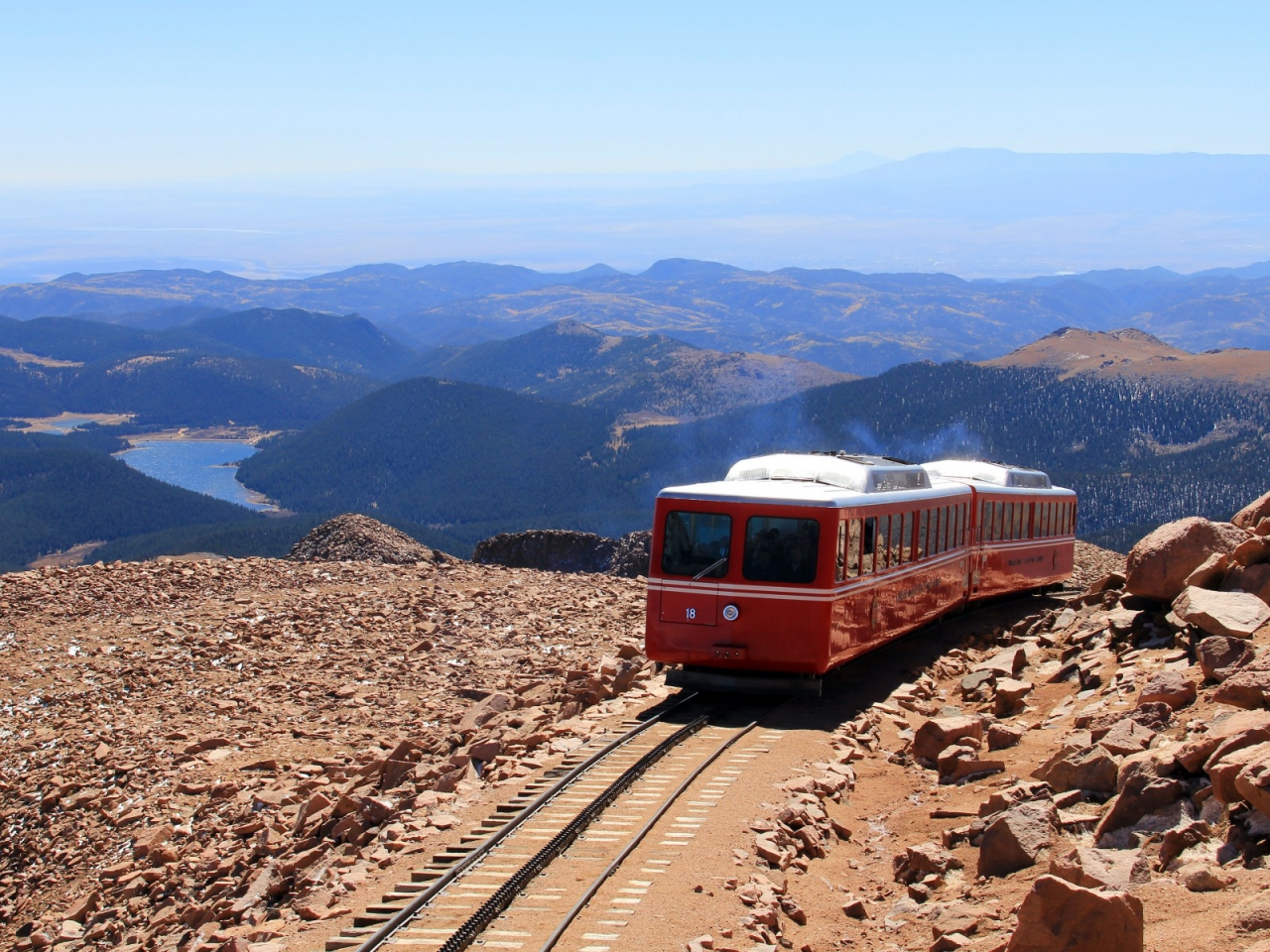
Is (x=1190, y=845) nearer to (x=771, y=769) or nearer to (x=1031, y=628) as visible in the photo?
(x=771, y=769)

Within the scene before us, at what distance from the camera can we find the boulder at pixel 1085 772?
1024 cm

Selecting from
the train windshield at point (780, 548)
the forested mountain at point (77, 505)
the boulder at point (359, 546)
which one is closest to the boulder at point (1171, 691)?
the train windshield at point (780, 548)

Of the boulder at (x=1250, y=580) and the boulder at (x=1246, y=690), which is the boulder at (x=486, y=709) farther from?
the boulder at (x=1250, y=580)

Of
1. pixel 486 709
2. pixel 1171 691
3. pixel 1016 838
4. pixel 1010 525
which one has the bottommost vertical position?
pixel 486 709

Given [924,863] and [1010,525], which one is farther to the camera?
[1010,525]

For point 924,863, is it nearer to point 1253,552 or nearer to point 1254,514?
point 1253,552

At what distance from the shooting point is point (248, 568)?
25.9 meters

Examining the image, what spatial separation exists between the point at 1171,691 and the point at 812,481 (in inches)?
258

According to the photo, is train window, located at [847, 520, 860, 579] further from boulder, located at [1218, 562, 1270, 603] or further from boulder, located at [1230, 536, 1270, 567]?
boulder, located at [1230, 536, 1270, 567]

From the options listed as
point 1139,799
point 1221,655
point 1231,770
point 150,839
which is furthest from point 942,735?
point 150,839

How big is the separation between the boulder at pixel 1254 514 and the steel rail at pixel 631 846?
826 centimetres

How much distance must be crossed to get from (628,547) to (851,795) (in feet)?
72.6

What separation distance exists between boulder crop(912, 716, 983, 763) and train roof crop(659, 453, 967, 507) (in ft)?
10.5

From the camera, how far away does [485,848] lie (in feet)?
33.7
